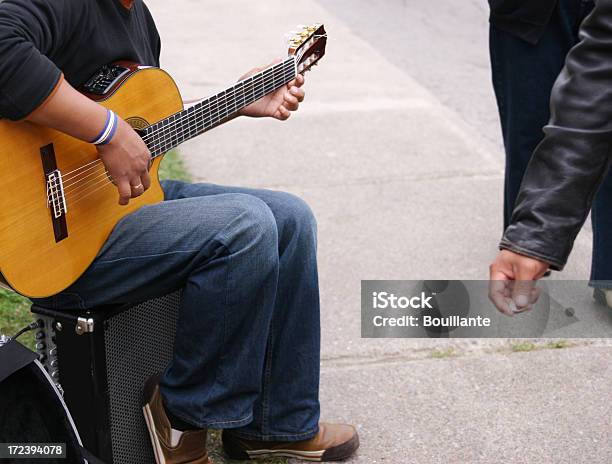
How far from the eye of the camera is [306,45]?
280cm

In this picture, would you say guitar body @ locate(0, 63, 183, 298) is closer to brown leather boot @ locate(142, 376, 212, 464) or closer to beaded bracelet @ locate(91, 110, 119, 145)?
beaded bracelet @ locate(91, 110, 119, 145)


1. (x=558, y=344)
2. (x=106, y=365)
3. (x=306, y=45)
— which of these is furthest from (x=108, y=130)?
(x=558, y=344)

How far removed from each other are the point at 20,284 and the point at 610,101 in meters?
1.25

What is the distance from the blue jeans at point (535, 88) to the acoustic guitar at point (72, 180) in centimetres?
122

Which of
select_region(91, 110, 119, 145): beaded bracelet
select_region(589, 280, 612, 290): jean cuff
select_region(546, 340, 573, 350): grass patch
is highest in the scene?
select_region(91, 110, 119, 145): beaded bracelet

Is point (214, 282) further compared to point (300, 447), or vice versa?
point (300, 447)

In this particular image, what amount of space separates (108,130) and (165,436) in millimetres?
777

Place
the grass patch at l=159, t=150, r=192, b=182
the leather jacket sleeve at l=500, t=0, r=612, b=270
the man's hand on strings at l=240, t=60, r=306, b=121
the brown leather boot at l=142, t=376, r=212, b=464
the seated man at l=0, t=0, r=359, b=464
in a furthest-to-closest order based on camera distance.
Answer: the grass patch at l=159, t=150, r=192, b=182, the man's hand on strings at l=240, t=60, r=306, b=121, the brown leather boot at l=142, t=376, r=212, b=464, the seated man at l=0, t=0, r=359, b=464, the leather jacket sleeve at l=500, t=0, r=612, b=270

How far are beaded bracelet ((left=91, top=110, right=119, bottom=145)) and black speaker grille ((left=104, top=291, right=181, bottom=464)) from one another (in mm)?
426

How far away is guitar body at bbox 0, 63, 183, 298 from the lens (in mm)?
1975

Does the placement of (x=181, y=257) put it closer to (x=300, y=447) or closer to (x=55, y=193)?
(x=55, y=193)

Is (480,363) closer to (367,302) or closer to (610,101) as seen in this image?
(367,302)

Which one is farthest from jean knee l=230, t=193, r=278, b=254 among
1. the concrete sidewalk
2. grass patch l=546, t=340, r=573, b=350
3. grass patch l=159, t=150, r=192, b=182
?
grass patch l=159, t=150, r=192, b=182

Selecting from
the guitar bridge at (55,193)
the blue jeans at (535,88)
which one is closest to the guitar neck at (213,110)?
the guitar bridge at (55,193)
